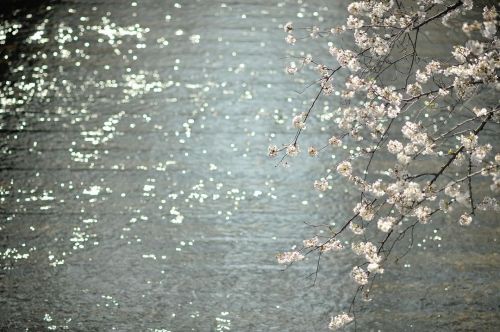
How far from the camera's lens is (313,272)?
214 centimetres

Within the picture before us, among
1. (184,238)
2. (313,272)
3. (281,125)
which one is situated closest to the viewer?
(313,272)

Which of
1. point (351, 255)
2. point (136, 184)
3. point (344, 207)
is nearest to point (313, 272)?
point (351, 255)

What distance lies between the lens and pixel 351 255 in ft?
7.23

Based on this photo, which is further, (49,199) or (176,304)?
(49,199)

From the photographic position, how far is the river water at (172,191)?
6.68ft

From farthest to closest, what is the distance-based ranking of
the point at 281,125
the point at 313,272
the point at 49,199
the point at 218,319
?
the point at 281,125, the point at 49,199, the point at 313,272, the point at 218,319

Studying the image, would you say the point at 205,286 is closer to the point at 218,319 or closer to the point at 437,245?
the point at 218,319

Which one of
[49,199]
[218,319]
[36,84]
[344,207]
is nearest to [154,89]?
[36,84]

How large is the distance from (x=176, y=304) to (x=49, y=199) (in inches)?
26.4

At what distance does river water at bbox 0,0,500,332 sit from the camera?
204 centimetres

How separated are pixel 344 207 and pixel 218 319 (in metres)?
0.62

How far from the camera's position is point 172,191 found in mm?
2457

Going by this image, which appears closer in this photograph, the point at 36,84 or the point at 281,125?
the point at 281,125

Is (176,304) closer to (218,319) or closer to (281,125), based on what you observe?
(218,319)
